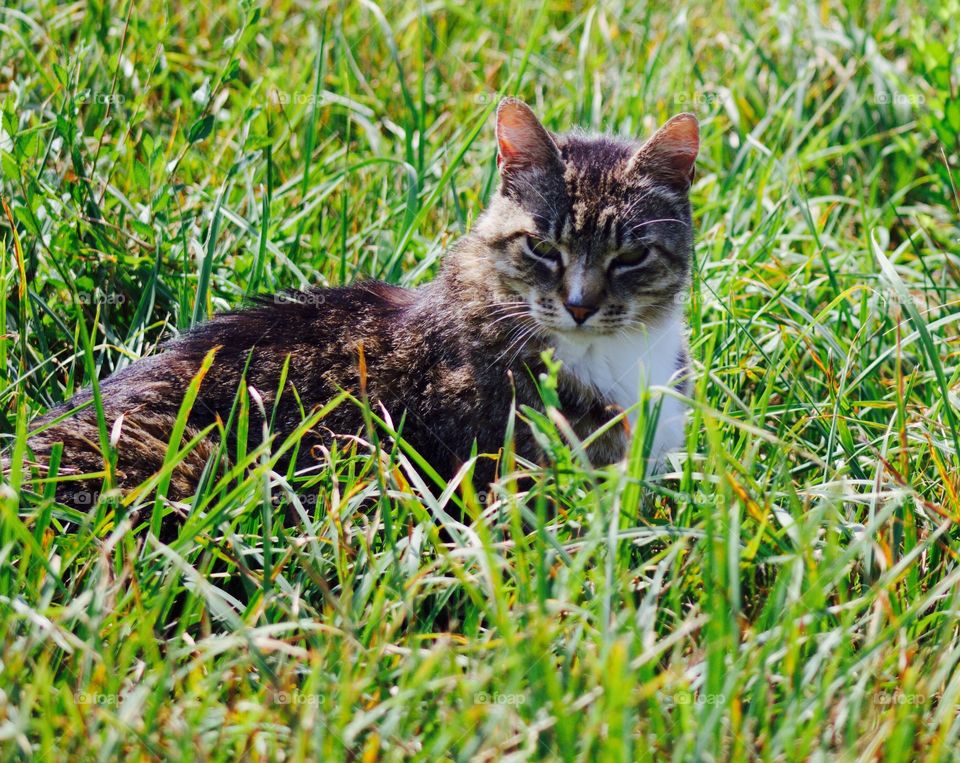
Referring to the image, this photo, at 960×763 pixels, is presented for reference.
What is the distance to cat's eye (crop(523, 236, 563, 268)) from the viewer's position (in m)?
3.49

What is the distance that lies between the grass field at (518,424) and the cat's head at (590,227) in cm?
35

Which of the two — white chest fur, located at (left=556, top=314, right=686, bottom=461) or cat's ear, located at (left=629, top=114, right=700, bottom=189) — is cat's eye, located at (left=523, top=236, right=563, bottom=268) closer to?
white chest fur, located at (left=556, top=314, right=686, bottom=461)

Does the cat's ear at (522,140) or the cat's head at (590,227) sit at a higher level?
the cat's ear at (522,140)

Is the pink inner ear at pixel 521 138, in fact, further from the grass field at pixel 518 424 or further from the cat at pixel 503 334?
the grass field at pixel 518 424

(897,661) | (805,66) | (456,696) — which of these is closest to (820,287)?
(805,66)

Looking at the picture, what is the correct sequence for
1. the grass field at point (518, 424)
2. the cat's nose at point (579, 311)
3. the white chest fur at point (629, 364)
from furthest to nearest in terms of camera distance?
the white chest fur at point (629, 364) → the cat's nose at point (579, 311) → the grass field at point (518, 424)

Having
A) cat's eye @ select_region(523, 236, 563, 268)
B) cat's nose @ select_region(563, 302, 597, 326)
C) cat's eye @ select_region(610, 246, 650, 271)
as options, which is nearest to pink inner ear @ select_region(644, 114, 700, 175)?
cat's eye @ select_region(610, 246, 650, 271)

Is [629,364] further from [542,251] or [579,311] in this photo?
[542,251]

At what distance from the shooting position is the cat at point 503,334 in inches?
133

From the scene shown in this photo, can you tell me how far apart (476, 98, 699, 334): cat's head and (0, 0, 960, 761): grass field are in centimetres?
35

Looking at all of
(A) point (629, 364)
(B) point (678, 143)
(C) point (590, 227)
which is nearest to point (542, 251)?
(C) point (590, 227)

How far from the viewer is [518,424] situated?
3.41 metres

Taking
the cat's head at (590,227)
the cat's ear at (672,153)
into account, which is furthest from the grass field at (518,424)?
the cat's ear at (672,153)

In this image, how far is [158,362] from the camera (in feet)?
11.1
